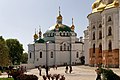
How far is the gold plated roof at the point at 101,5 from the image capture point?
158ft

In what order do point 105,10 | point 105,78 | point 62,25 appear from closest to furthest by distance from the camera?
point 105,78 → point 105,10 → point 62,25

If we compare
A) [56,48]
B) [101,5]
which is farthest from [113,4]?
[56,48]

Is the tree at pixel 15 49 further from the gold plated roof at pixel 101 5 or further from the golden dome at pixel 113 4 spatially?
the golden dome at pixel 113 4

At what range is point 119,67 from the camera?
4556 cm

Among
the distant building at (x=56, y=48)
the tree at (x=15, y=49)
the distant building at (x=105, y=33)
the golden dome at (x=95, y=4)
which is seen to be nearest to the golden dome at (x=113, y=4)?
the distant building at (x=105, y=33)

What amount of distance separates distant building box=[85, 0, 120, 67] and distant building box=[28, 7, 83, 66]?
19.5m

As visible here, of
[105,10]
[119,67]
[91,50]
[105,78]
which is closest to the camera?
[105,78]

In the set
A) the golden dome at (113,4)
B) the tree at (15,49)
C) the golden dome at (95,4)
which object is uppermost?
the golden dome at (95,4)

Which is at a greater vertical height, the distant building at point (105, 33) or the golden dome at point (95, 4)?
the golden dome at point (95, 4)

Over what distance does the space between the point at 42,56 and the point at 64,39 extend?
7823mm

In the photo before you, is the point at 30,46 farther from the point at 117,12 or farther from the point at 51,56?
the point at 117,12

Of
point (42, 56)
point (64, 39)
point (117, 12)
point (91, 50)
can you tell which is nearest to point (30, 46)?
point (42, 56)

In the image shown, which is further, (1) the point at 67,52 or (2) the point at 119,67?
(1) the point at 67,52

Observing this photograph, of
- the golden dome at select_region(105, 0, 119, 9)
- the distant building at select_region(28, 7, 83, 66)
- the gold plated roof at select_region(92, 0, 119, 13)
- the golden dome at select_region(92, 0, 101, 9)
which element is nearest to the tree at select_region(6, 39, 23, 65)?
the distant building at select_region(28, 7, 83, 66)
